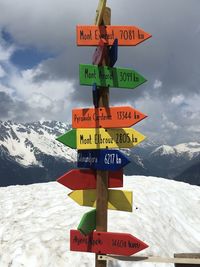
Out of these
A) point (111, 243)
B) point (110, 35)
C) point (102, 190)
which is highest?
point (110, 35)

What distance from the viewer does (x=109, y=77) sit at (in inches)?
384

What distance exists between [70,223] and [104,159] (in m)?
7.04

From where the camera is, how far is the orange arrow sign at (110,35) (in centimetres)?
992

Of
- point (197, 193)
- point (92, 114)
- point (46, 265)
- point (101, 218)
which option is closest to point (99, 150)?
point (92, 114)

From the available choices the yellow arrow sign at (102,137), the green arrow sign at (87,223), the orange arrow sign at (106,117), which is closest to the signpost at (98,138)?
the yellow arrow sign at (102,137)

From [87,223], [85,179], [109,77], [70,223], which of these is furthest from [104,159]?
[70,223]

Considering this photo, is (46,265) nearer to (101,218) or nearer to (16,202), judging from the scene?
(101,218)

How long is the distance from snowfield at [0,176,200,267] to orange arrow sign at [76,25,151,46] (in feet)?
23.1

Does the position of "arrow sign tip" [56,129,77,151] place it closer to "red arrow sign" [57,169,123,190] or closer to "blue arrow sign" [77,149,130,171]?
"blue arrow sign" [77,149,130,171]

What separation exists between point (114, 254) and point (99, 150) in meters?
2.72

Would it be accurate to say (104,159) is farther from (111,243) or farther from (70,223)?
(70,223)

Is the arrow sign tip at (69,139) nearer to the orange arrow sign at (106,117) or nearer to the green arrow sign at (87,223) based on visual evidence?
the orange arrow sign at (106,117)

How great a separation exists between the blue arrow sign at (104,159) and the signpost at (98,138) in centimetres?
15

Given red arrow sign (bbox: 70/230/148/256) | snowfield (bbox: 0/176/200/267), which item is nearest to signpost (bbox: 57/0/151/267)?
red arrow sign (bbox: 70/230/148/256)
